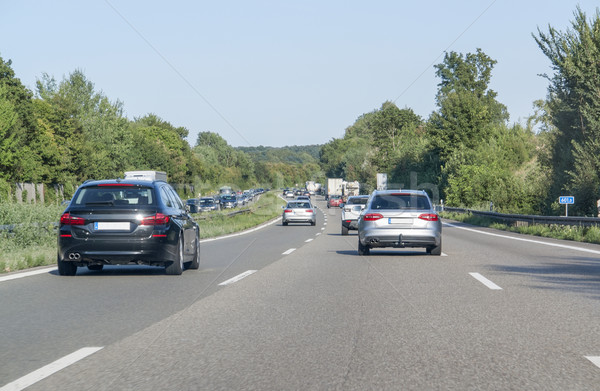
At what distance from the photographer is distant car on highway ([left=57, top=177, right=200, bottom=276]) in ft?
37.6

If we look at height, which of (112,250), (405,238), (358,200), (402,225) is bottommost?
(405,238)

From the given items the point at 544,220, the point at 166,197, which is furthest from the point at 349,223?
the point at 166,197

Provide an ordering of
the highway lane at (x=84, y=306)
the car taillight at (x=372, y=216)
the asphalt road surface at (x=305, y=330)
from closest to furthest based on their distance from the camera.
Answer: the asphalt road surface at (x=305, y=330) < the highway lane at (x=84, y=306) < the car taillight at (x=372, y=216)

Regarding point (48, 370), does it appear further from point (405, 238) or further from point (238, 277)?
point (405, 238)

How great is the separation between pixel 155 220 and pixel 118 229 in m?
0.59

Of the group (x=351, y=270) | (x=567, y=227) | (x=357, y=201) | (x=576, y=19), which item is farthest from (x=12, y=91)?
(x=351, y=270)

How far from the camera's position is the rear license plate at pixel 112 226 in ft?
37.7

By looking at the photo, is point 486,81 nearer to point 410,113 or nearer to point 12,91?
point 410,113

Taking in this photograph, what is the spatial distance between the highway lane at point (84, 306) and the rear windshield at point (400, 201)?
12.1 feet

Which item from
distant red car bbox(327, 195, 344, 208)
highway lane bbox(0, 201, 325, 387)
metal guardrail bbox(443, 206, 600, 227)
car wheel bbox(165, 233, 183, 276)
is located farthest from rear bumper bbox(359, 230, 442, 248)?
distant red car bbox(327, 195, 344, 208)

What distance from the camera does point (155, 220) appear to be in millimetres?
11703

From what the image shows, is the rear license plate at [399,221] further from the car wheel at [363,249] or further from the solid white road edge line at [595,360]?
the solid white road edge line at [595,360]

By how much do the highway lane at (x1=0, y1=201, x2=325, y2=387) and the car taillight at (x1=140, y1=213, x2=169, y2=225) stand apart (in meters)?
0.91

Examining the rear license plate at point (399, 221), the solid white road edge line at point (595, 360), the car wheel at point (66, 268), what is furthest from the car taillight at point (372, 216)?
the solid white road edge line at point (595, 360)
